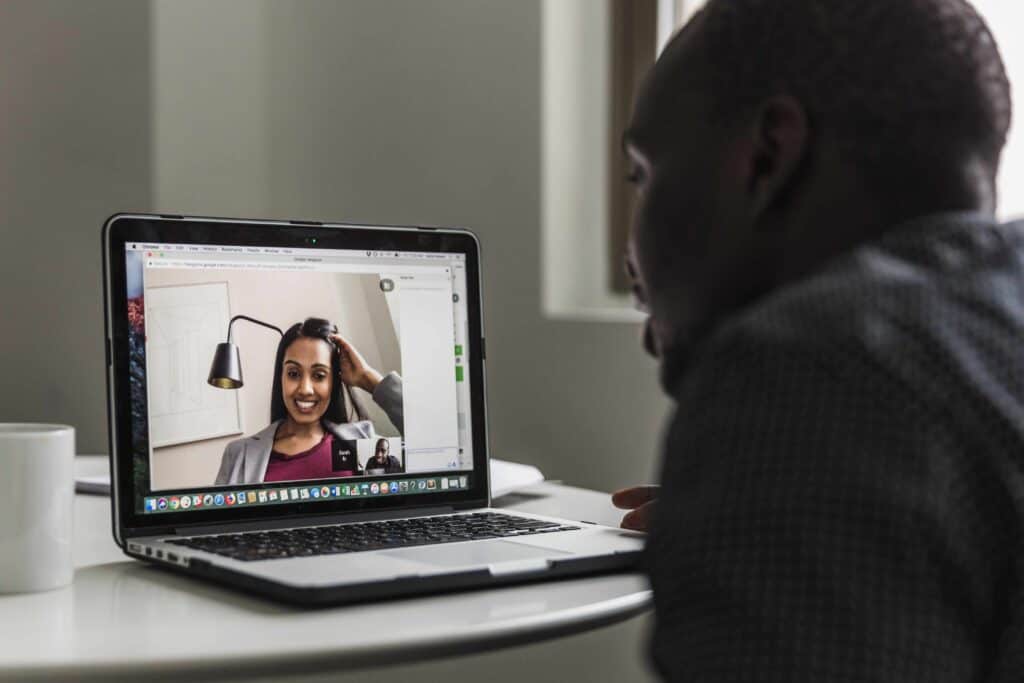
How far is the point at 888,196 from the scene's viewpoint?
51 centimetres

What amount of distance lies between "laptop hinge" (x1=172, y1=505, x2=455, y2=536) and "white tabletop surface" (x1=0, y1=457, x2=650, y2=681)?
0.07 m

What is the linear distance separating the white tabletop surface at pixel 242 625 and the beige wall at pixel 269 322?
0.10m

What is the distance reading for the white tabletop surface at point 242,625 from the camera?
58cm

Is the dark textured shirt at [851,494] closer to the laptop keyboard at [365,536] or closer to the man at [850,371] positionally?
the man at [850,371]

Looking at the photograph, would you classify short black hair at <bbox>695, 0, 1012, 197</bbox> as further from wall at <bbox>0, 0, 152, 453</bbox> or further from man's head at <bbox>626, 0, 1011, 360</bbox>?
wall at <bbox>0, 0, 152, 453</bbox>

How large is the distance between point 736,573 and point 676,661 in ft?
0.16

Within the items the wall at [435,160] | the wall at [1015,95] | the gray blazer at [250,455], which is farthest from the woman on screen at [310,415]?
the wall at [1015,95]

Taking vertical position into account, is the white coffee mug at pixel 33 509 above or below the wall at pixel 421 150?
below

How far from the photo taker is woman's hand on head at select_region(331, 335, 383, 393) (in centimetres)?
95

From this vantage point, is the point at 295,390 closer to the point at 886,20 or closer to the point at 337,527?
the point at 337,527

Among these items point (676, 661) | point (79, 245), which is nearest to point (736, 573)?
point (676, 661)

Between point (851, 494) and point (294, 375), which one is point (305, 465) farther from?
point (851, 494)

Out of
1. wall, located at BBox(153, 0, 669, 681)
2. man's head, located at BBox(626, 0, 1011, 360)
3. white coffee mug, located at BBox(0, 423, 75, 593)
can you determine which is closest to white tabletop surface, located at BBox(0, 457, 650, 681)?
white coffee mug, located at BBox(0, 423, 75, 593)

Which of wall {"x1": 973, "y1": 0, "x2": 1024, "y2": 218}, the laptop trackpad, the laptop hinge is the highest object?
wall {"x1": 973, "y1": 0, "x2": 1024, "y2": 218}
